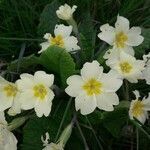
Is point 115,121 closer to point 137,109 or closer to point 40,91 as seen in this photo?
point 137,109

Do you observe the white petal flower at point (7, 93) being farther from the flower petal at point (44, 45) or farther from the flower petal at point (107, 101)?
the flower petal at point (107, 101)

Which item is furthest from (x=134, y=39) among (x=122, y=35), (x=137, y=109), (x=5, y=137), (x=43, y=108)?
(x=5, y=137)

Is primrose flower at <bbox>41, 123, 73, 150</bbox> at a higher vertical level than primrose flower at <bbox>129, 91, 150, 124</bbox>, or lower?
lower

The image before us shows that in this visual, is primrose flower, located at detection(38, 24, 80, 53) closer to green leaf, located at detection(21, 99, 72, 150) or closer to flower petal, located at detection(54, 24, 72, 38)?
flower petal, located at detection(54, 24, 72, 38)

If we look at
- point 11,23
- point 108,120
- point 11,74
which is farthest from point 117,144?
point 11,23

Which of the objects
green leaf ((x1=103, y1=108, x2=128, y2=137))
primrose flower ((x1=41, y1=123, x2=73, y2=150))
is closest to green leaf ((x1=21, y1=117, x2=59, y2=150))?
primrose flower ((x1=41, y1=123, x2=73, y2=150))

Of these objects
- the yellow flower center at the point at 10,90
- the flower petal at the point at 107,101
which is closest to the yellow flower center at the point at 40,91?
the yellow flower center at the point at 10,90
